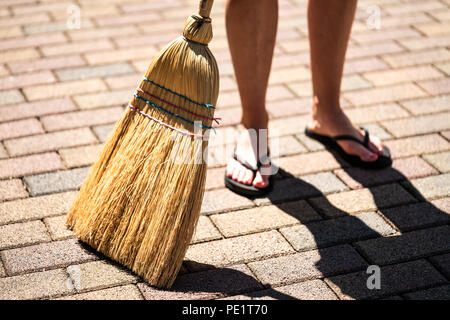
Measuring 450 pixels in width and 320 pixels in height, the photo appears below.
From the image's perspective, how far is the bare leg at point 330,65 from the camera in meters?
2.83

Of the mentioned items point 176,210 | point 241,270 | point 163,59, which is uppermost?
point 163,59

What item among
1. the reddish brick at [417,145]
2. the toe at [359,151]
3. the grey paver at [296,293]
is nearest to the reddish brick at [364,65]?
the reddish brick at [417,145]

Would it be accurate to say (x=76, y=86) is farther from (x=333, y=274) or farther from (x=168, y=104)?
(x=333, y=274)

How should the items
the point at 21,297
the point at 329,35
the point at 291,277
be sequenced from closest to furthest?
the point at 21,297
the point at 291,277
the point at 329,35

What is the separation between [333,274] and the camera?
7.59ft

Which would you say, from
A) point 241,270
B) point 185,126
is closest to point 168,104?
point 185,126

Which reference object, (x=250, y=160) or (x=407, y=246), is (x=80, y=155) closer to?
(x=250, y=160)

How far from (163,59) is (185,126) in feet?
0.76

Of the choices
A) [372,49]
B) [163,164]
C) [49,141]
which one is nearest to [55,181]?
[49,141]

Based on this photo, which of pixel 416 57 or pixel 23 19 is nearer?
pixel 416 57

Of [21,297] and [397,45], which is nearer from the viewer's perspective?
[21,297]

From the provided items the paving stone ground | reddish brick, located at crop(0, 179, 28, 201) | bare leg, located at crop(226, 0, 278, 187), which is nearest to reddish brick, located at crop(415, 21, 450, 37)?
the paving stone ground

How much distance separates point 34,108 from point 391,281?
6.31ft

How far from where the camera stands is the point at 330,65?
2930 mm
